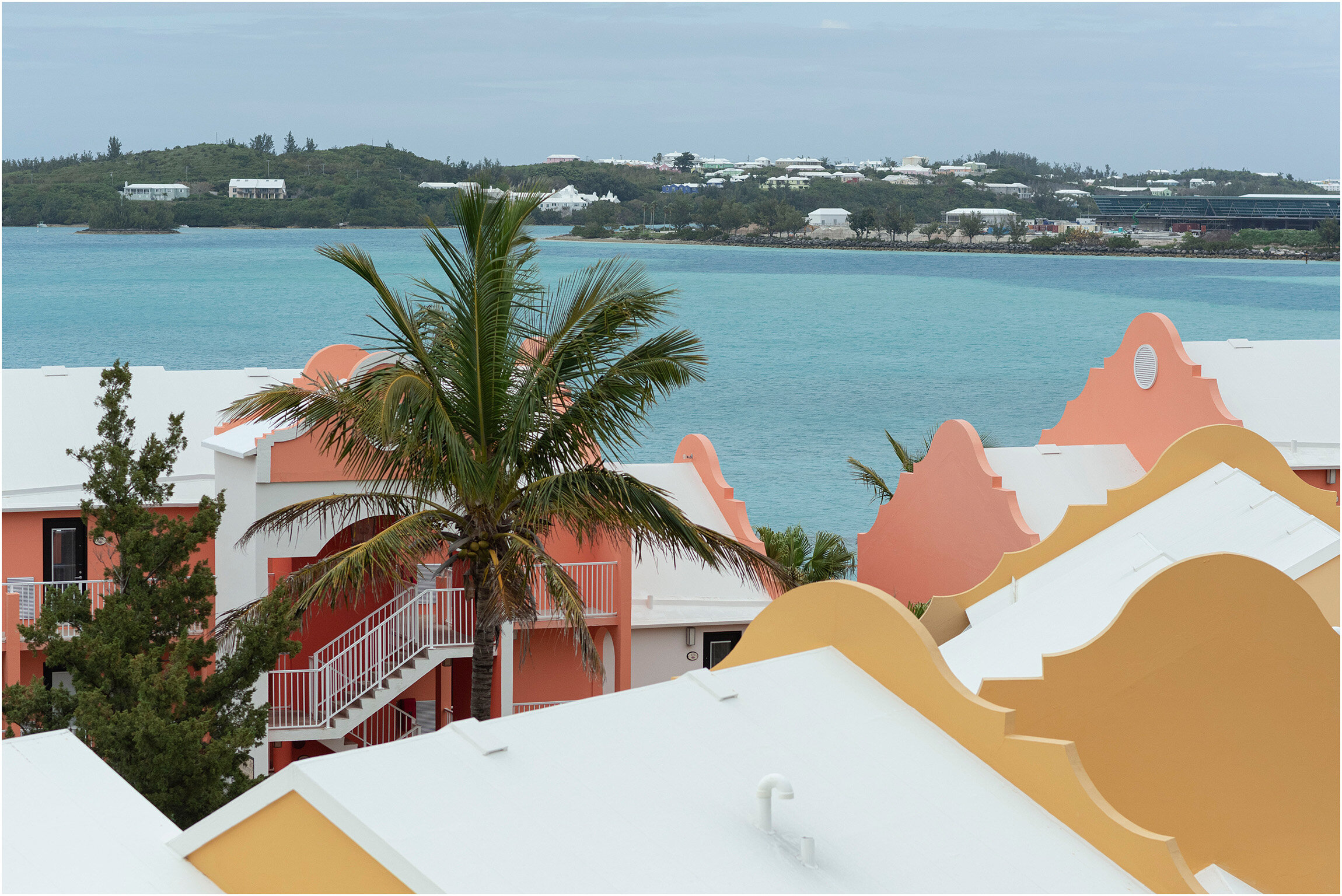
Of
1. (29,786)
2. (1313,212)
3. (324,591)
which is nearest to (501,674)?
(324,591)

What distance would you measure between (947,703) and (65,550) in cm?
1800

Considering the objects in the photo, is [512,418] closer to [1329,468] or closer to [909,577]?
[909,577]

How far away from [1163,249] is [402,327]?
200 meters

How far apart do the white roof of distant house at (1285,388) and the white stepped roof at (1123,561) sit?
37.8 feet

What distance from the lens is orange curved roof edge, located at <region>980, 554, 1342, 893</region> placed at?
11352 mm

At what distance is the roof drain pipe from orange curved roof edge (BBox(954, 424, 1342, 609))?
9.05 metres

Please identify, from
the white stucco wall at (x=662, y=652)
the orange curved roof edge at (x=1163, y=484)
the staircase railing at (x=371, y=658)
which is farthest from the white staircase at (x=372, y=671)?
the orange curved roof edge at (x=1163, y=484)

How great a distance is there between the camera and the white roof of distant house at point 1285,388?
27969 mm

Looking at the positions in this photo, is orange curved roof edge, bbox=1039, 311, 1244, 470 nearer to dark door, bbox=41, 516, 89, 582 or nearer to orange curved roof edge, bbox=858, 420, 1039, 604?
orange curved roof edge, bbox=858, 420, 1039, 604

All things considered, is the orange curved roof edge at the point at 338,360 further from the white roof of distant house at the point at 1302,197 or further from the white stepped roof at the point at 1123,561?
the white roof of distant house at the point at 1302,197

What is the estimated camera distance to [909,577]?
2673 cm

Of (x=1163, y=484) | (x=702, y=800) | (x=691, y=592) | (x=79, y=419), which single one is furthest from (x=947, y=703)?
(x=79, y=419)

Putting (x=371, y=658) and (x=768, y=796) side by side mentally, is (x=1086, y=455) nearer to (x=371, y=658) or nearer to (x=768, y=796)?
(x=371, y=658)

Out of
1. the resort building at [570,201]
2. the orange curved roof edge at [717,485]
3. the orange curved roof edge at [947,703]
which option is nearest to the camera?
the orange curved roof edge at [947,703]
